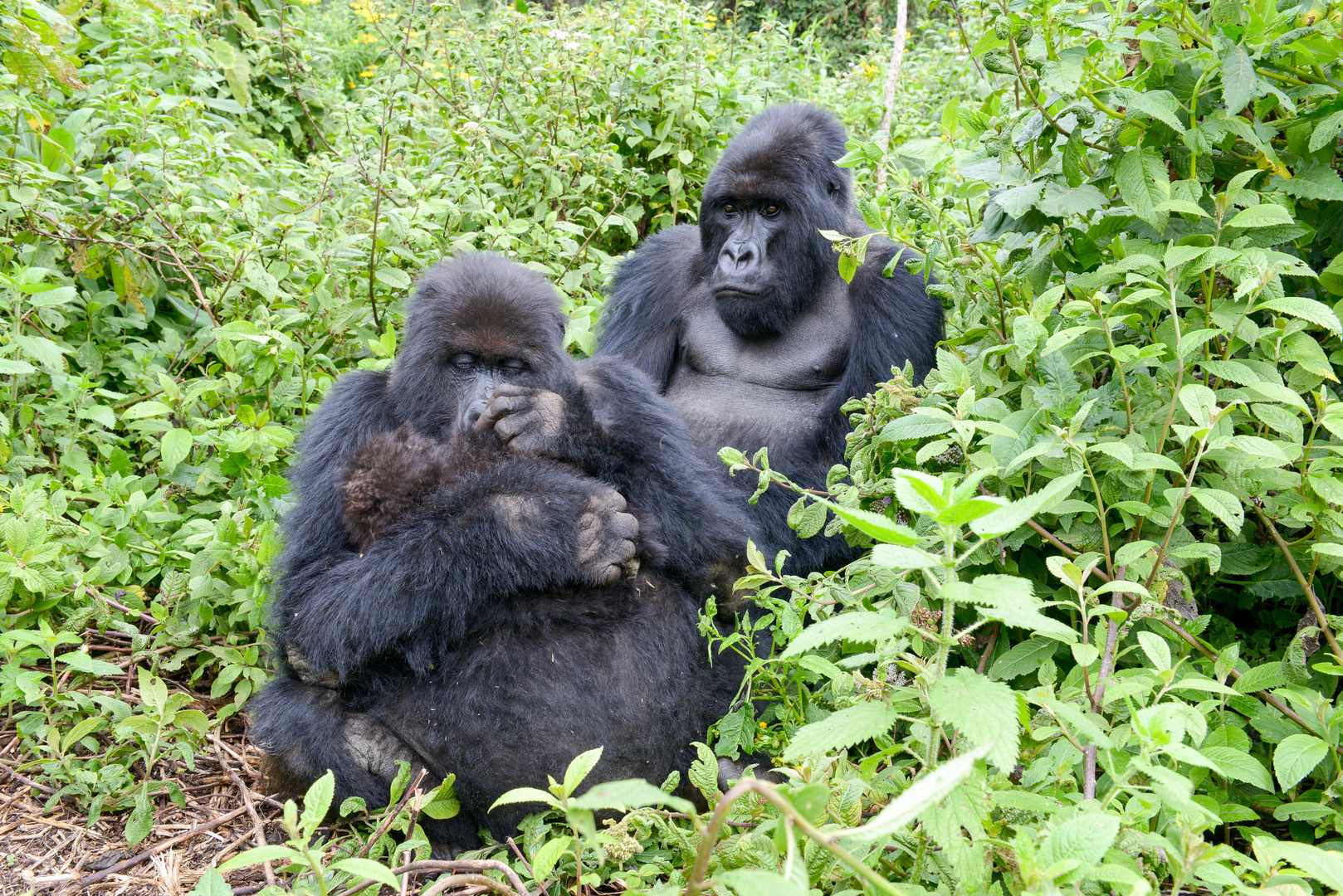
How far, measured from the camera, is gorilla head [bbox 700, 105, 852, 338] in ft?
11.8

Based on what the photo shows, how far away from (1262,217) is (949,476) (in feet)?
3.16

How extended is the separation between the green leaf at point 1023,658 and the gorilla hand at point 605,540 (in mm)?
869

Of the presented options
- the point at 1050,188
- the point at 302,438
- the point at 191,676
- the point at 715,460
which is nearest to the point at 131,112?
the point at 302,438

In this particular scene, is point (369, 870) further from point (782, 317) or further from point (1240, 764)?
point (782, 317)

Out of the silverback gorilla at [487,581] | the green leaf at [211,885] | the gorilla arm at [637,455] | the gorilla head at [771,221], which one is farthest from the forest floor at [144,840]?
the gorilla head at [771,221]

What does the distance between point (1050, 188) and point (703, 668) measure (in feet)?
4.50

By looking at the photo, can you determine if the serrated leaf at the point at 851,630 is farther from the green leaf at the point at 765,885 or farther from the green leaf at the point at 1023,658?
the green leaf at the point at 1023,658

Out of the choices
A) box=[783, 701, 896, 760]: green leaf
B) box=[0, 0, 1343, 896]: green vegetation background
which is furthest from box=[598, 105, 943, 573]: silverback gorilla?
box=[783, 701, 896, 760]: green leaf

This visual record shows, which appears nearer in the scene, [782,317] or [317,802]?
[317,802]

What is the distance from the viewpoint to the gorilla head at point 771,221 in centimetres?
361

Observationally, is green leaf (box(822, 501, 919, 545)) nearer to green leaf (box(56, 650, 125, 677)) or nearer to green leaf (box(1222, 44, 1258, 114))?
green leaf (box(1222, 44, 1258, 114))

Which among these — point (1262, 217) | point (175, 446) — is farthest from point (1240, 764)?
point (175, 446)

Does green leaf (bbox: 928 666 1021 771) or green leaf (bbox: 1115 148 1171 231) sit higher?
green leaf (bbox: 1115 148 1171 231)

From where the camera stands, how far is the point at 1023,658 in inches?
79.5
